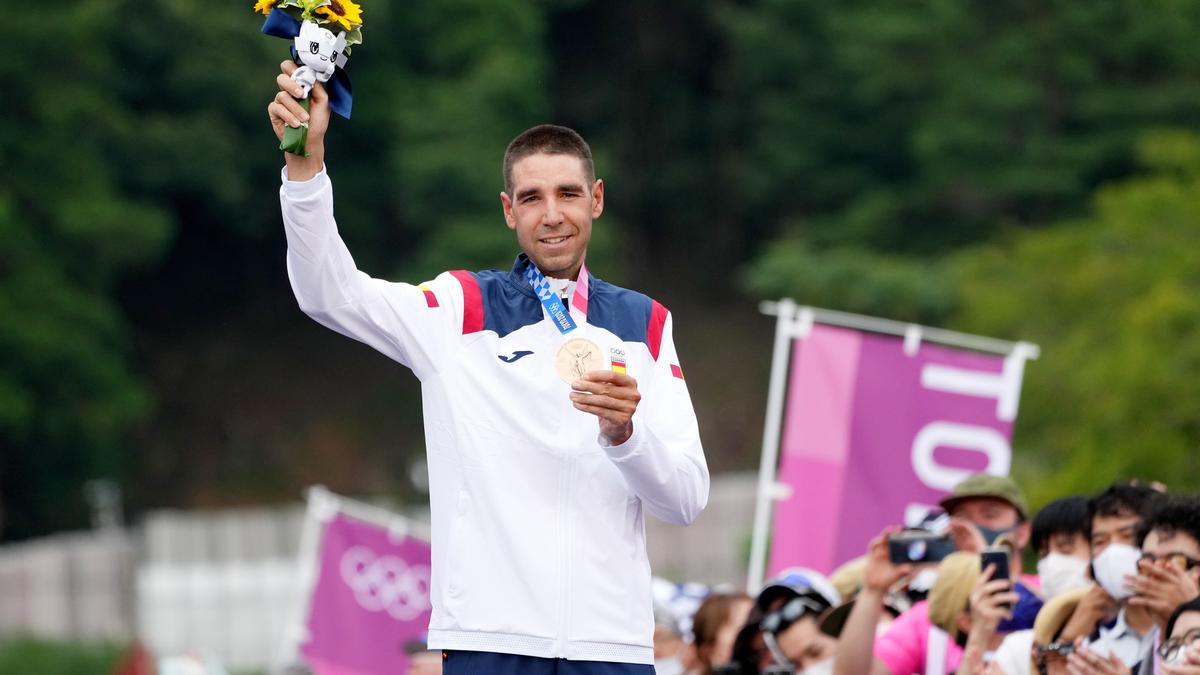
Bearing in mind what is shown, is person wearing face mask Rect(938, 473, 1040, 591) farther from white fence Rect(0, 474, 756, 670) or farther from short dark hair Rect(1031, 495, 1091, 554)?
white fence Rect(0, 474, 756, 670)

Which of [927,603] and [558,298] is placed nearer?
[558,298]

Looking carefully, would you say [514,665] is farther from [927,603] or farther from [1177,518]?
[927,603]

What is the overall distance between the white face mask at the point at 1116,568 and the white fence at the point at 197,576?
23.8 m

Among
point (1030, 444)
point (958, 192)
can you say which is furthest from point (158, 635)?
point (958, 192)

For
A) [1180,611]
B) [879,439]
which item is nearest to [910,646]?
[1180,611]

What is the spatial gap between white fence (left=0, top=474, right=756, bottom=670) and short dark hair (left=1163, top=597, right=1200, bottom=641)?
79.2 feet

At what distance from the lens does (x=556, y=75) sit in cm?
4569

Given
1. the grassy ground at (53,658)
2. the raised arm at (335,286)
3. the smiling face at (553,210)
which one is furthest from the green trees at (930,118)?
the raised arm at (335,286)

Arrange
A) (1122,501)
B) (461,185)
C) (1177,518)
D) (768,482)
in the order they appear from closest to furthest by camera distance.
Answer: (1177,518), (1122,501), (768,482), (461,185)

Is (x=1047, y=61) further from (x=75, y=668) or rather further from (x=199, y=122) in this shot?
(x=75, y=668)

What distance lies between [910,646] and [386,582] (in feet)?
21.3

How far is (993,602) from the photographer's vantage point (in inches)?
211

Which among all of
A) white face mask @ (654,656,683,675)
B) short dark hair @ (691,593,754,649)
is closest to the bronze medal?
short dark hair @ (691,593,754,649)

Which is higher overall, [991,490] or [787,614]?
[991,490]
